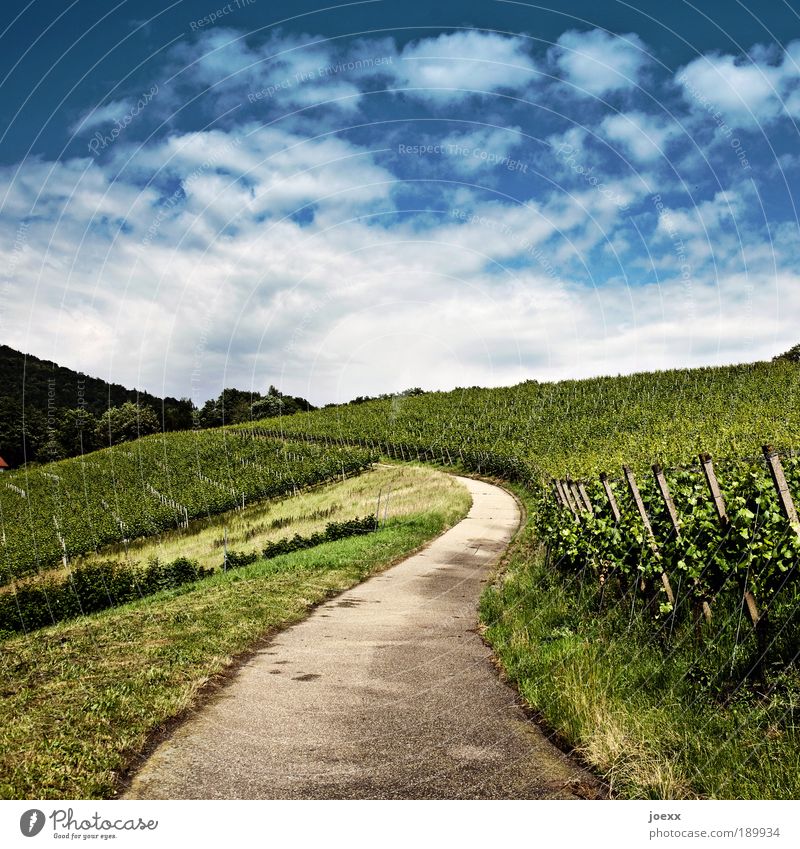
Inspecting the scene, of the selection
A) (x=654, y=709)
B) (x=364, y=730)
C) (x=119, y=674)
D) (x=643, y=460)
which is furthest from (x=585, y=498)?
(x=643, y=460)

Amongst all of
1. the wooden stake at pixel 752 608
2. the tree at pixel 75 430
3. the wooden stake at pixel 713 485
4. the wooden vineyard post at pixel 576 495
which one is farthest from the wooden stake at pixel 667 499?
the tree at pixel 75 430

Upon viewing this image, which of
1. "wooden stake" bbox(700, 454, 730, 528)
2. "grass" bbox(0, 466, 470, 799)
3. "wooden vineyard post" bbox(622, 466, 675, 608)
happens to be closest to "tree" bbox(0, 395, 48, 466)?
"grass" bbox(0, 466, 470, 799)

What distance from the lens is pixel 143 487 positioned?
212 ft

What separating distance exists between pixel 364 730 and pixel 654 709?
2.74 m

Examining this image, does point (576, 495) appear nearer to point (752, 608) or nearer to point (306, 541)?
point (752, 608)

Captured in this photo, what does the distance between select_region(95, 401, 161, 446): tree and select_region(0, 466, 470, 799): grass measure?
121 m

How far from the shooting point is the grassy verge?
14.7 ft

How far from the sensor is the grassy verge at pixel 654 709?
14.7ft

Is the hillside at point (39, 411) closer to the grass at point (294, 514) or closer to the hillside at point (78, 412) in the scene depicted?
the hillside at point (78, 412)

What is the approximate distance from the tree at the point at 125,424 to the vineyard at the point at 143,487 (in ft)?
138

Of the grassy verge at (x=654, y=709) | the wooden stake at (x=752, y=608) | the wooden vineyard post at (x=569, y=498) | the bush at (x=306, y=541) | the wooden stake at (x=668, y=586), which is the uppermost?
the wooden vineyard post at (x=569, y=498)

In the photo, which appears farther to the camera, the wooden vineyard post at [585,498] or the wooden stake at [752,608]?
the wooden vineyard post at [585,498]

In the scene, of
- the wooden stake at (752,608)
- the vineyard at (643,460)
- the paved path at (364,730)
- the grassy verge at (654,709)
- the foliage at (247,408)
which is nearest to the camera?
the grassy verge at (654,709)
